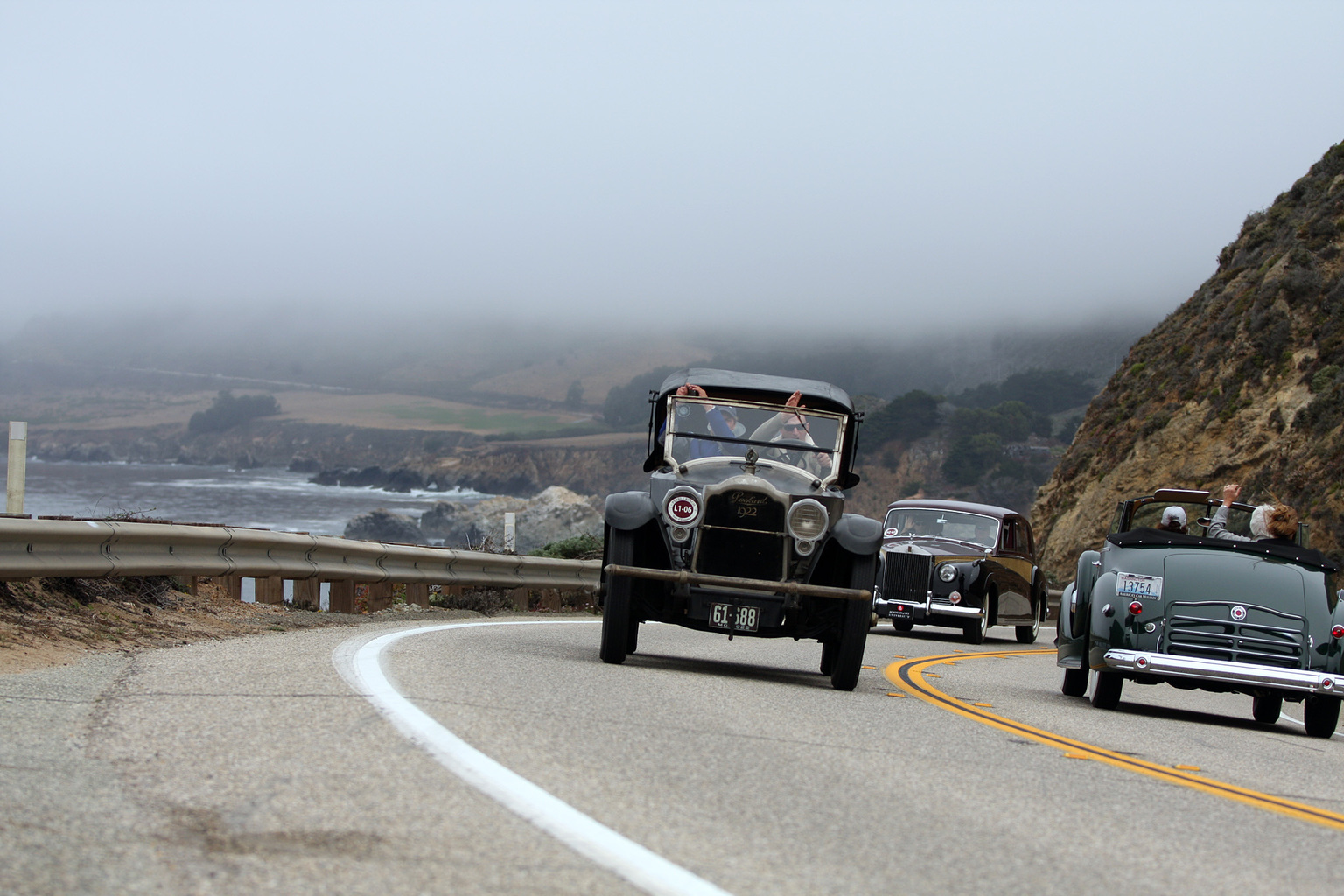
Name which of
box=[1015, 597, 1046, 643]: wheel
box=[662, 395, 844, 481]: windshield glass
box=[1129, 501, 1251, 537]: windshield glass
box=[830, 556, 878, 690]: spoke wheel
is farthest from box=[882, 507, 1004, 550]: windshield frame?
box=[830, 556, 878, 690]: spoke wheel

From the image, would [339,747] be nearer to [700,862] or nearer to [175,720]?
[175,720]

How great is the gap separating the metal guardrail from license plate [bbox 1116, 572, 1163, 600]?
7.53m

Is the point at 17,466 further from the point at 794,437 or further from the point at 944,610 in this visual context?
the point at 944,610

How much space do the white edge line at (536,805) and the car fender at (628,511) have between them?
276 cm

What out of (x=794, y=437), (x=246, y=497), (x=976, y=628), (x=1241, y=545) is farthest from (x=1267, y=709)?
(x=246, y=497)

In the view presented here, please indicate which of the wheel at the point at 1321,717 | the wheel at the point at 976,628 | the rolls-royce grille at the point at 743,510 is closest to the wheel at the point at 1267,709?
the wheel at the point at 1321,717

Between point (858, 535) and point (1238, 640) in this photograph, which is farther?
point (858, 535)

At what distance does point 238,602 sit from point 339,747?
25.4 ft

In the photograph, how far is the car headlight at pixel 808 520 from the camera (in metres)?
10.0

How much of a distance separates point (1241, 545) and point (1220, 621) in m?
0.73

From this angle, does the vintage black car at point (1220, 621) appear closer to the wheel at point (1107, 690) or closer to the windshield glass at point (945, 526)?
the wheel at point (1107, 690)

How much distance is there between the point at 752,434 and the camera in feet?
36.6

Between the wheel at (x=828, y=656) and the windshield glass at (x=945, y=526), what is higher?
the windshield glass at (x=945, y=526)

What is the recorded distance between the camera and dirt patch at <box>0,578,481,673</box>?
873cm
